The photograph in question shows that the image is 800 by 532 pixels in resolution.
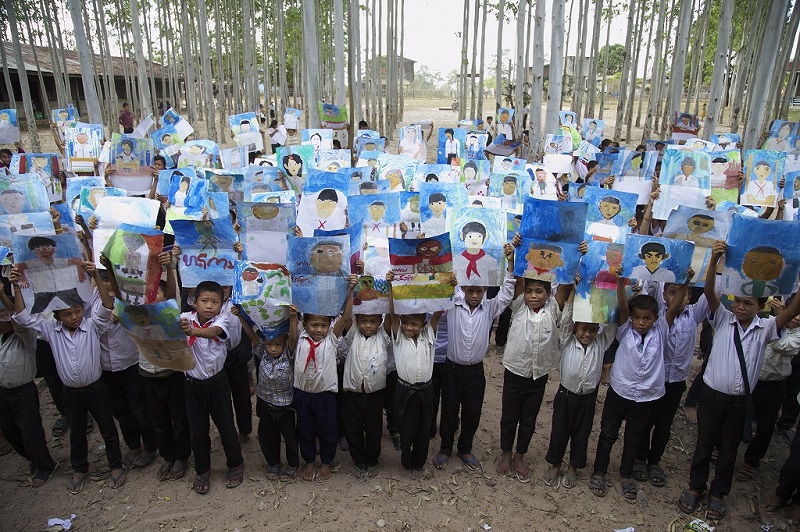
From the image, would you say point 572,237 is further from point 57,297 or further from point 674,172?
point 57,297

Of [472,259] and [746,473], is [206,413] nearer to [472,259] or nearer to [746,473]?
[472,259]

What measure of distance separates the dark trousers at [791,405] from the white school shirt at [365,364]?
13.3ft

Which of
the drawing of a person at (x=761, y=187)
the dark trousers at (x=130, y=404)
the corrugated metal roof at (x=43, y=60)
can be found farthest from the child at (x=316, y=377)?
the corrugated metal roof at (x=43, y=60)

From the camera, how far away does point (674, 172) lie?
684 cm

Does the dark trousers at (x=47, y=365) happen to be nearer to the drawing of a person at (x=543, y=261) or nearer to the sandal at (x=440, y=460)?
the sandal at (x=440, y=460)

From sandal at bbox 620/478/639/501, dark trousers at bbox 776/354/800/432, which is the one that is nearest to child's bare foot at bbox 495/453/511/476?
sandal at bbox 620/478/639/501

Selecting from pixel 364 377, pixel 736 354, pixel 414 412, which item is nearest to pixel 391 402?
pixel 414 412

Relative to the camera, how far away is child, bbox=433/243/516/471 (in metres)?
4.39

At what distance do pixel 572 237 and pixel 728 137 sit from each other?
8.77 meters

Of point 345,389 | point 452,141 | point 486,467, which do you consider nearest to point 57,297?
point 345,389

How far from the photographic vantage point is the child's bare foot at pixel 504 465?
4.66m

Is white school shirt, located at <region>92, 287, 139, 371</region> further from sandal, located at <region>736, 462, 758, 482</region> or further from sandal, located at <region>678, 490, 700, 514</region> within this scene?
sandal, located at <region>736, 462, 758, 482</region>

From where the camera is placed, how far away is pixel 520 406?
4.49m

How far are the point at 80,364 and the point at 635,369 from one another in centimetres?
444
